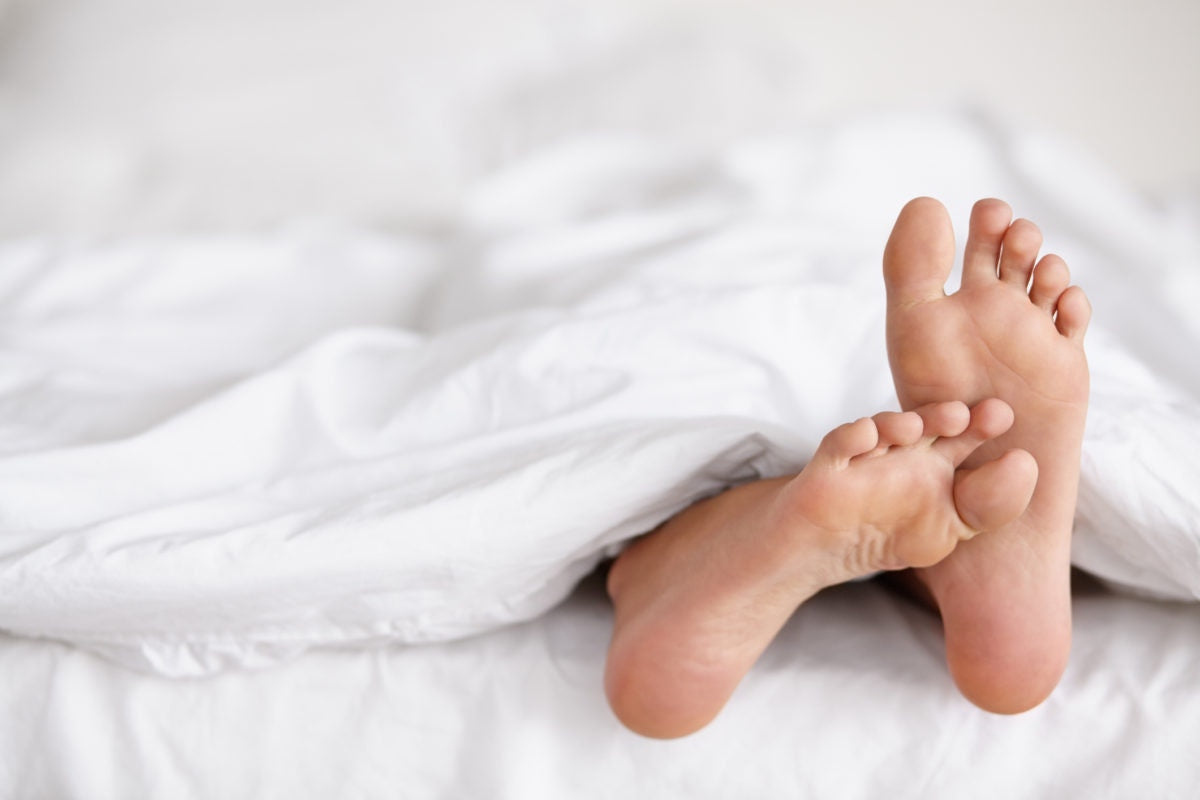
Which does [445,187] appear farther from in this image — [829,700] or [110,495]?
[829,700]

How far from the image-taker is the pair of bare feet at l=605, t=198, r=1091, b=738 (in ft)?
1.72

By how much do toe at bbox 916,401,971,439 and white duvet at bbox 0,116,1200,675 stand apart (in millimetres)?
108

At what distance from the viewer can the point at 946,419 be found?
52cm

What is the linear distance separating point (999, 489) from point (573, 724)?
273mm

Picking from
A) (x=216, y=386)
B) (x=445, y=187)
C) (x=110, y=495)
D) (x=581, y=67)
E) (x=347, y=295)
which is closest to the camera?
(x=110, y=495)

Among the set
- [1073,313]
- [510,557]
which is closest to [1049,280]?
[1073,313]

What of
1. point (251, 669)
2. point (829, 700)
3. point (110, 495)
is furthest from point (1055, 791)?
point (110, 495)

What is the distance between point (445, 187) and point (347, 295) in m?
0.34

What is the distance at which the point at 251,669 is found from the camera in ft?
2.11

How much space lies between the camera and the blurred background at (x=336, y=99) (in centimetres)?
132

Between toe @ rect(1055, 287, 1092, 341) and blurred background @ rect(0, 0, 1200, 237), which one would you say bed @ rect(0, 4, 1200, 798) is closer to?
toe @ rect(1055, 287, 1092, 341)

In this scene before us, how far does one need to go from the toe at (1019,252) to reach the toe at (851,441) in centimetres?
13

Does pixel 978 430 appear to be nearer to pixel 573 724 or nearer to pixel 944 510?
pixel 944 510

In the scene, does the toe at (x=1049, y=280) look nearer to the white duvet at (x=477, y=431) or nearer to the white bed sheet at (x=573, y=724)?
the white duvet at (x=477, y=431)
